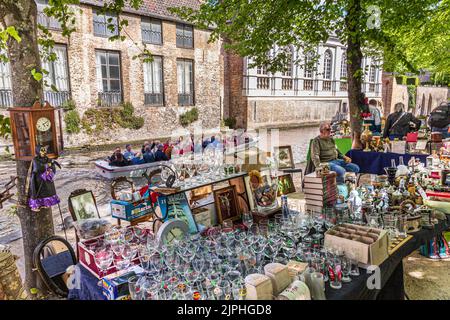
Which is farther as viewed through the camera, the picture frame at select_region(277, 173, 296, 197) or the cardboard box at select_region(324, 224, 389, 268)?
the picture frame at select_region(277, 173, 296, 197)

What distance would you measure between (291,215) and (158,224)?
1319 mm

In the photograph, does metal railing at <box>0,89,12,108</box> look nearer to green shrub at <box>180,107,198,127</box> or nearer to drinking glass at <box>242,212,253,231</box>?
green shrub at <box>180,107,198,127</box>

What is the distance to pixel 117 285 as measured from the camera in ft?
7.20

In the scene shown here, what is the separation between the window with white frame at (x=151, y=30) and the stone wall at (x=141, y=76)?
0.24m

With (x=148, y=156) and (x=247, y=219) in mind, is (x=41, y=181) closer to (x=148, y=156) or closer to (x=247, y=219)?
(x=247, y=219)

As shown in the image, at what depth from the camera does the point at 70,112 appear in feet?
50.3

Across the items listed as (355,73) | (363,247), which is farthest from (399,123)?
(363,247)

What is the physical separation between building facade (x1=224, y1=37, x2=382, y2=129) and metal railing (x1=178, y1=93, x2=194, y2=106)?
2735mm

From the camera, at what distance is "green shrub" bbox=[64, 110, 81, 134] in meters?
15.2

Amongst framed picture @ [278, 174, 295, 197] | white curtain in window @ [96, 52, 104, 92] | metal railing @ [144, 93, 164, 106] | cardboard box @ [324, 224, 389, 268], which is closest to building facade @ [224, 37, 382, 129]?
metal railing @ [144, 93, 164, 106]

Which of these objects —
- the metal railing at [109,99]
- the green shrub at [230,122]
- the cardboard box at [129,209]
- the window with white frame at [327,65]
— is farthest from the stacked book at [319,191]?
the window with white frame at [327,65]

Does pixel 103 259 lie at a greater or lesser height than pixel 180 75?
lesser

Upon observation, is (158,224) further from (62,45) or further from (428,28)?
(62,45)

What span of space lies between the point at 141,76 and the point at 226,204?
52.1 ft
